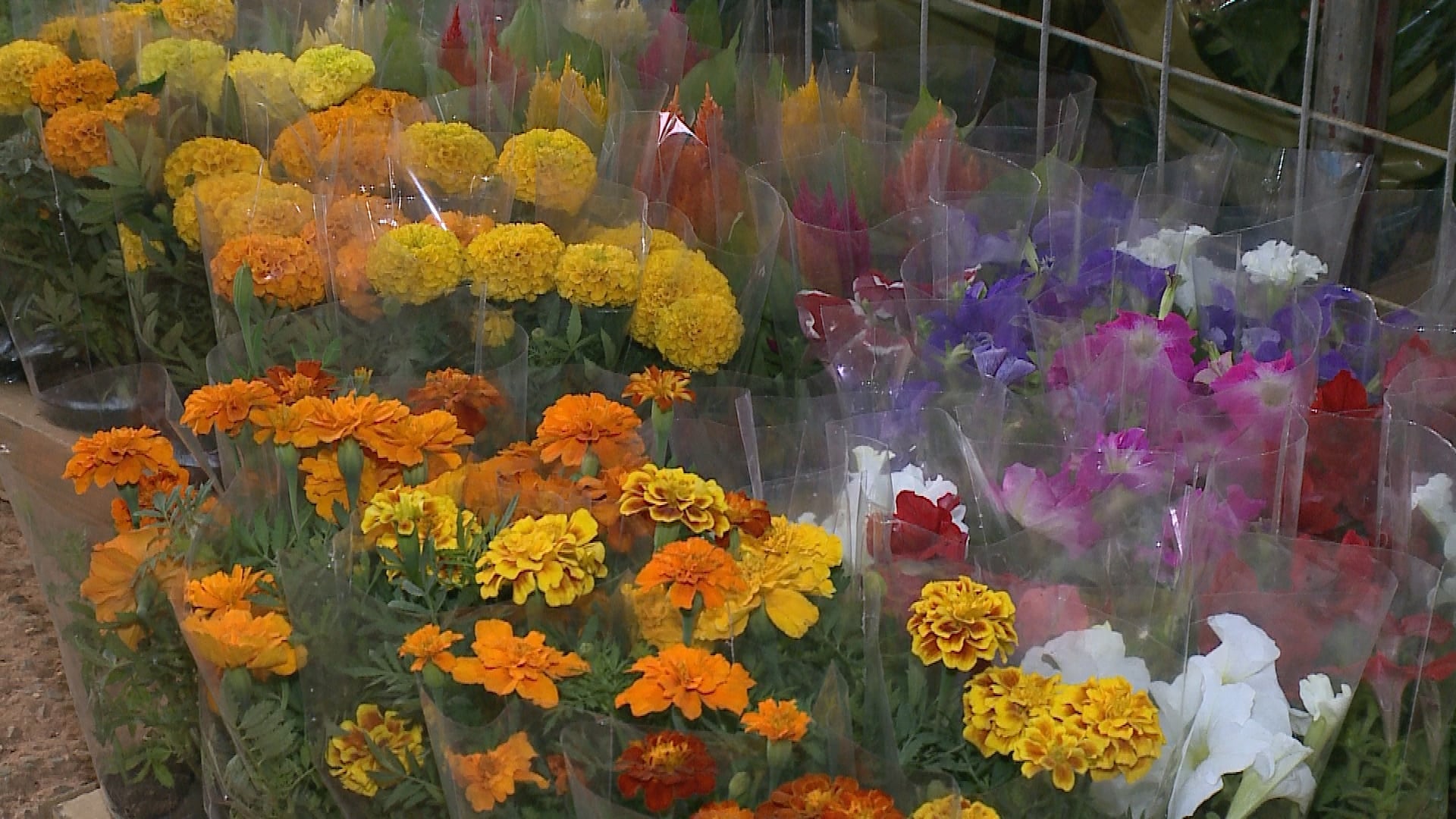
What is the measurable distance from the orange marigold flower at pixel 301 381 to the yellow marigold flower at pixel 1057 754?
28.7 inches

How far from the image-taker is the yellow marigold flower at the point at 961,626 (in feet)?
3.50

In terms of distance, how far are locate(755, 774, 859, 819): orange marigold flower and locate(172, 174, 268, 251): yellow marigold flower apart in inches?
40.0

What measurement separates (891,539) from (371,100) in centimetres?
121

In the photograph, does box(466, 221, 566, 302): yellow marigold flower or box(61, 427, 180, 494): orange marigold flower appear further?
box(466, 221, 566, 302): yellow marigold flower

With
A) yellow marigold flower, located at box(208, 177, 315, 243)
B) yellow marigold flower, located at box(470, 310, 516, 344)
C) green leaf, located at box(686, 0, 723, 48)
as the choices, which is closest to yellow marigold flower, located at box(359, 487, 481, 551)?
yellow marigold flower, located at box(470, 310, 516, 344)

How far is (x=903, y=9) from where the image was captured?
2756mm

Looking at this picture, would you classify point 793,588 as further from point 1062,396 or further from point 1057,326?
point 1057,326

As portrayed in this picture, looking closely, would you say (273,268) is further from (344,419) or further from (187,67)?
(187,67)

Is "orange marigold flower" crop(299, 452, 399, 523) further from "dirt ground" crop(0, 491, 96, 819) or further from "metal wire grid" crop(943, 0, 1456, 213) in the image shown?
"metal wire grid" crop(943, 0, 1456, 213)

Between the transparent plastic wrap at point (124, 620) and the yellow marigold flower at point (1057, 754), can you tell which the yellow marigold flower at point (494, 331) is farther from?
the yellow marigold flower at point (1057, 754)

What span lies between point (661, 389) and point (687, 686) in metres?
0.43

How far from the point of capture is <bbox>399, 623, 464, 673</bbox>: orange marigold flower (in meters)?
1.10

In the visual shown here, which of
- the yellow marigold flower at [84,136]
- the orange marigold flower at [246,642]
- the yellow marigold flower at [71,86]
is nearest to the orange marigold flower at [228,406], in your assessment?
the orange marigold flower at [246,642]

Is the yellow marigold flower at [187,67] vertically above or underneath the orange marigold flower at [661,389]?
above
